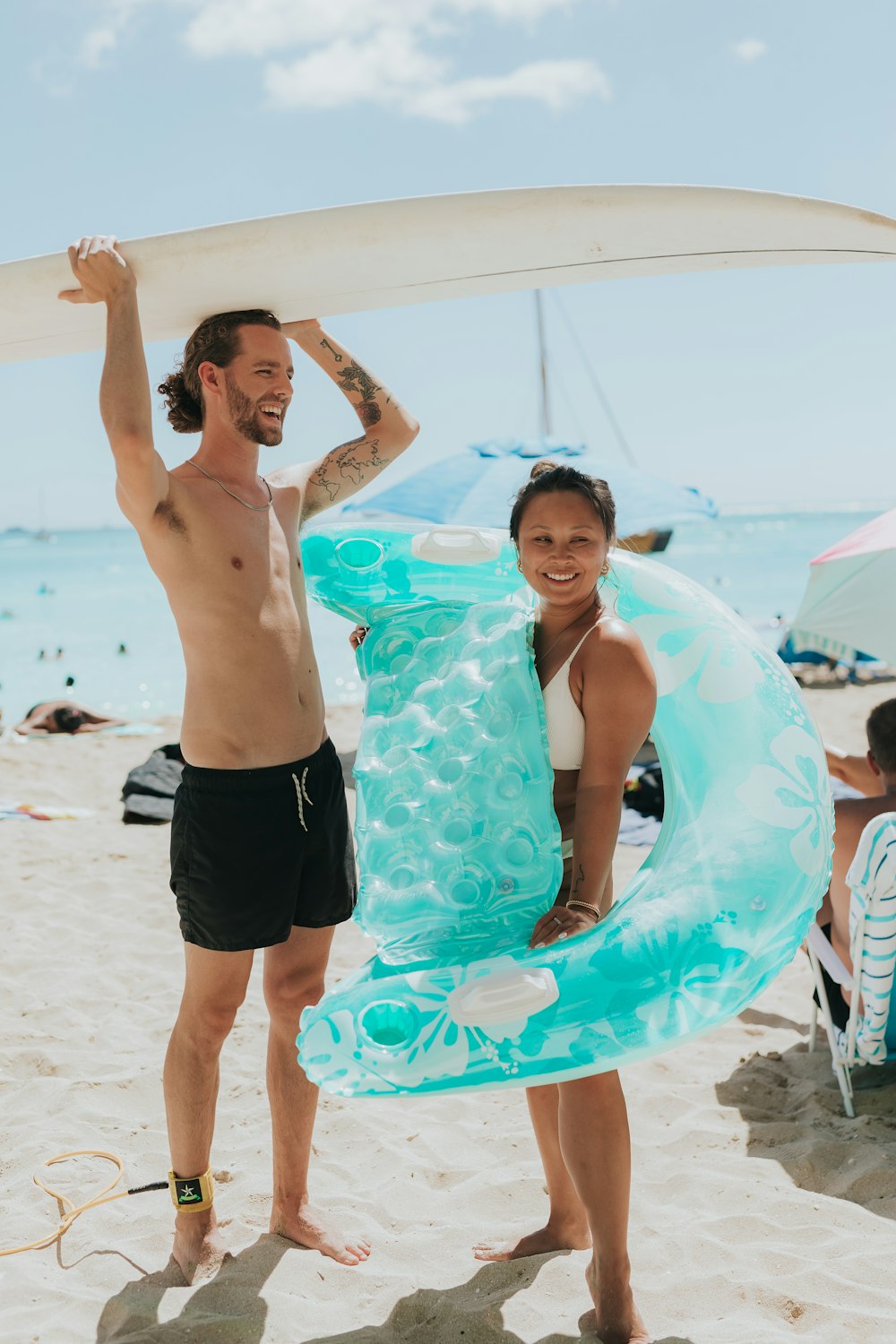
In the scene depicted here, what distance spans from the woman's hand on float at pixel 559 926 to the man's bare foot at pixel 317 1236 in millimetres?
1106

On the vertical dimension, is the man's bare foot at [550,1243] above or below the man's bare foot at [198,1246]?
below

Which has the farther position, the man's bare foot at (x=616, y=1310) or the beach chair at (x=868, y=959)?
the beach chair at (x=868, y=959)

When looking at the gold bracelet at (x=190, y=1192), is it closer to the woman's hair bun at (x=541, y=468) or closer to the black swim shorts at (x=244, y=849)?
the black swim shorts at (x=244, y=849)

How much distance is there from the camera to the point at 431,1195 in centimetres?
282

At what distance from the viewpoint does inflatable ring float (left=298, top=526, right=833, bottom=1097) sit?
1.78 m

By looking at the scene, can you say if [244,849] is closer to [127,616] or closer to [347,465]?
[347,465]

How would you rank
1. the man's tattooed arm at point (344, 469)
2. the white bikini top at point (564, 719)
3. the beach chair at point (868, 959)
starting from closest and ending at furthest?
1. the white bikini top at point (564, 719)
2. the man's tattooed arm at point (344, 469)
3. the beach chair at point (868, 959)

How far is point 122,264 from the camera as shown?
220cm

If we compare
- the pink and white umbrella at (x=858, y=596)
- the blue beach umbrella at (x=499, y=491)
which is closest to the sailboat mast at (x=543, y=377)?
the blue beach umbrella at (x=499, y=491)

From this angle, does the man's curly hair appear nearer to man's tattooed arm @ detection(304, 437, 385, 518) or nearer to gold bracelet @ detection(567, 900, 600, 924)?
man's tattooed arm @ detection(304, 437, 385, 518)

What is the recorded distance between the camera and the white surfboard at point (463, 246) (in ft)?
7.23

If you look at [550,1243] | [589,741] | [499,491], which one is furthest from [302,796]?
[499,491]

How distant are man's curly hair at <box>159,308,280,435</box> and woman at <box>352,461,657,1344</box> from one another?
30.7 inches

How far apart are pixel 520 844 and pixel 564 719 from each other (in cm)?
26
